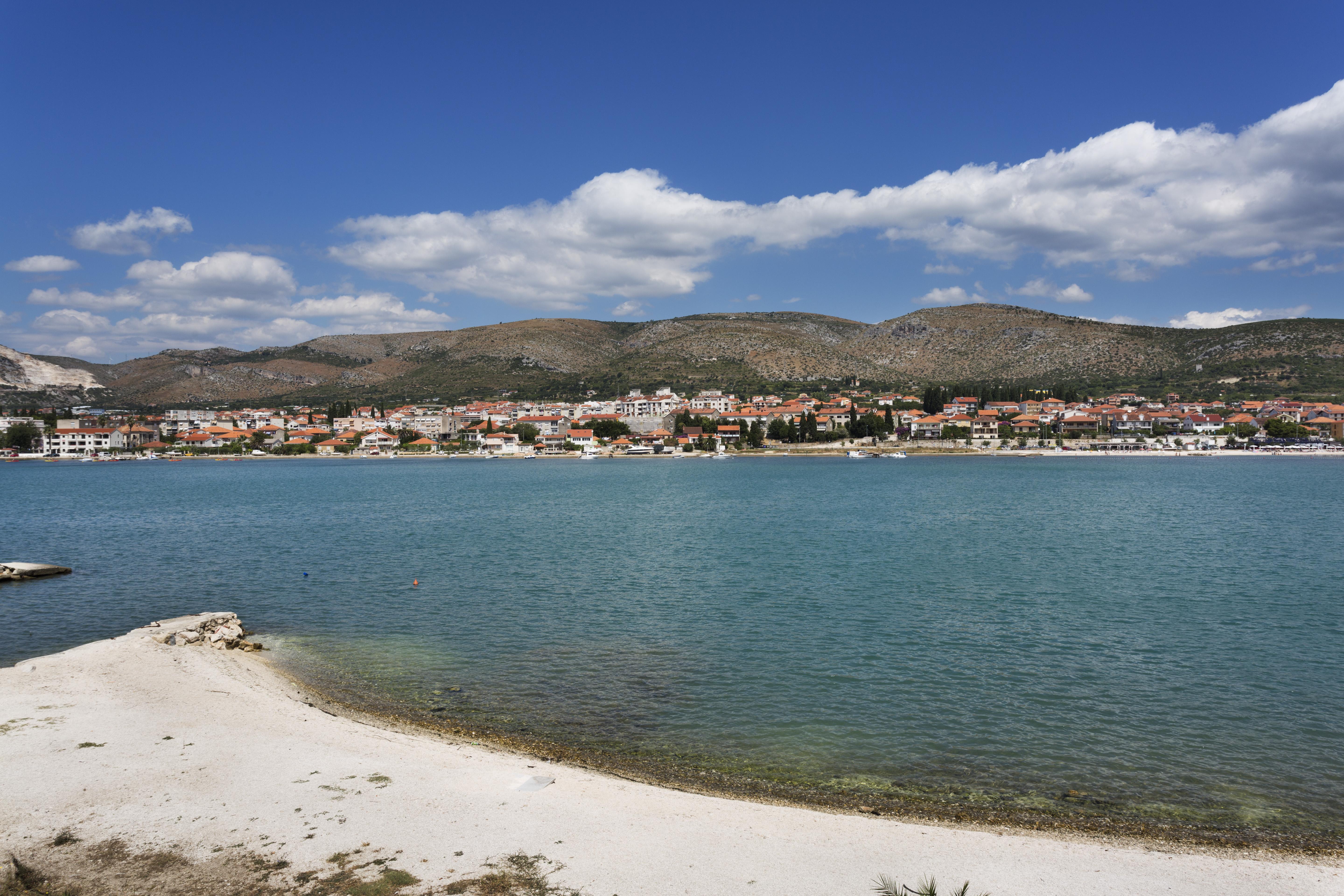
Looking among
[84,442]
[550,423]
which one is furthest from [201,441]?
[550,423]

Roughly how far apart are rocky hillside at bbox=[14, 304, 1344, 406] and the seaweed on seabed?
466 feet

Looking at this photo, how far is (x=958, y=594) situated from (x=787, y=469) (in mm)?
55415

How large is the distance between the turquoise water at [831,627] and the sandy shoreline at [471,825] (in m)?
1.35

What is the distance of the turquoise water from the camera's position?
27.6 ft

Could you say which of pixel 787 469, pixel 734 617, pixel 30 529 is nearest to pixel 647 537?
pixel 734 617

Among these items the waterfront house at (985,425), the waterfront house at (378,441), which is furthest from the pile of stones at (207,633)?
the waterfront house at (378,441)

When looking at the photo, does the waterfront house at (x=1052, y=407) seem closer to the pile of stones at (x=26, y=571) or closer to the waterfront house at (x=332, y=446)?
the waterfront house at (x=332, y=446)

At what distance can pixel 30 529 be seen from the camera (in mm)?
30375

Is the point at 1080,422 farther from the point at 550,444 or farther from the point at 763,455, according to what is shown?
the point at 550,444

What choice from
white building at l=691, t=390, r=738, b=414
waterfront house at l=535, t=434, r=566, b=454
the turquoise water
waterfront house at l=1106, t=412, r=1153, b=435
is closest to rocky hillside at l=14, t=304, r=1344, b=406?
white building at l=691, t=390, r=738, b=414

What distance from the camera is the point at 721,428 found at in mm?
110688

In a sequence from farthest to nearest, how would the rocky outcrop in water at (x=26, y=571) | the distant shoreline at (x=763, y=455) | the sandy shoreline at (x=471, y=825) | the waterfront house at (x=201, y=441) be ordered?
the waterfront house at (x=201, y=441), the distant shoreline at (x=763, y=455), the rocky outcrop in water at (x=26, y=571), the sandy shoreline at (x=471, y=825)

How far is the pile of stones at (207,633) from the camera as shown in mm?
12172

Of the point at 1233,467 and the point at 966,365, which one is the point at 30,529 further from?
the point at 966,365
